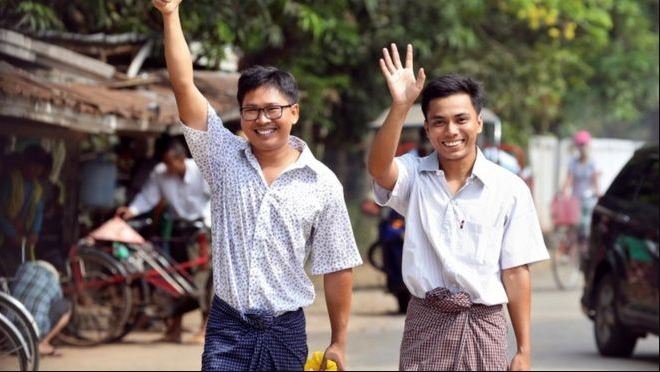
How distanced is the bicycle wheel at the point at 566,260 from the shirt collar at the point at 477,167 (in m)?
14.6

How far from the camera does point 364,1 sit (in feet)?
56.6

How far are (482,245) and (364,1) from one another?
38.2ft

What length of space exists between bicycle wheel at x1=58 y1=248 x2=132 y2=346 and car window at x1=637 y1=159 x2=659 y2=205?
4310 mm

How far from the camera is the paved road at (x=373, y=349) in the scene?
12.2m

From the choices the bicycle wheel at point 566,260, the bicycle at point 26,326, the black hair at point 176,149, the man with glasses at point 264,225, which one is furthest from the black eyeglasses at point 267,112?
the bicycle wheel at point 566,260

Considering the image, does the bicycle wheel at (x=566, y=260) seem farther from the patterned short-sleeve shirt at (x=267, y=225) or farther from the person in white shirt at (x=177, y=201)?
the patterned short-sleeve shirt at (x=267, y=225)

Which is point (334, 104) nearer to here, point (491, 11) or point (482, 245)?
point (491, 11)

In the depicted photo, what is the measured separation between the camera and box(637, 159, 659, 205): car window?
12.2 meters

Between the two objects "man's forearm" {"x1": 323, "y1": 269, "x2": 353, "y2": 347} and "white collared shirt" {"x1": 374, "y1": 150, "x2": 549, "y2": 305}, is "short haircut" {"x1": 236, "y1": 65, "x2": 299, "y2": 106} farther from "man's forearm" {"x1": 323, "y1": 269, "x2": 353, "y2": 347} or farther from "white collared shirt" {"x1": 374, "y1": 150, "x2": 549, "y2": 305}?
"man's forearm" {"x1": 323, "y1": 269, "x2": 353, "y2": 347}

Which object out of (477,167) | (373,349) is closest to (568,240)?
(373,349)

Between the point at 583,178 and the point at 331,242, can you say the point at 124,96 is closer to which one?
the point at 331,242

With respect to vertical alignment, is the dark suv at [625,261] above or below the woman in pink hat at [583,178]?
below

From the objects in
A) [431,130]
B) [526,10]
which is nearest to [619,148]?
[526,10]

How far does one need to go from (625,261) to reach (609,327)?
695mm
